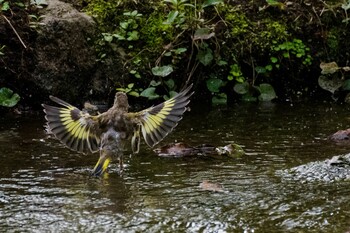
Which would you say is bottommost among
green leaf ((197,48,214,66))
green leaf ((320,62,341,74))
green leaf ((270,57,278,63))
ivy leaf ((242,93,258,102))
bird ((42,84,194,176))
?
bird ((42,84,194,176))

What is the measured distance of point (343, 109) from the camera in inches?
317

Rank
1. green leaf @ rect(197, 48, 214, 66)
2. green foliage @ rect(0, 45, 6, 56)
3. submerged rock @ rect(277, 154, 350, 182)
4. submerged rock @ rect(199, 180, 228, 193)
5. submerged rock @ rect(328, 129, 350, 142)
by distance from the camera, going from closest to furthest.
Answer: submerged rock @ rect(199, 180, 228, 193)
submerged rock @ rect(277, 154, 350, 182)
submerged rock @ rect(328, 129, 350, 142)
green foliage @ rect(0, 45, 6, 56)
green leaf @ rect(197, 48, 214, 66)

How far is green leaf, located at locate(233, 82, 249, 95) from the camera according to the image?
859cm

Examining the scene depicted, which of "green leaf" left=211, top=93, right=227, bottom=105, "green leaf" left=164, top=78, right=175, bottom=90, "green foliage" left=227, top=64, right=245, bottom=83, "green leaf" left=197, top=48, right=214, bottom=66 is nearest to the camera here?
"green leaf" left=164, top=78, right=175, bottom=90

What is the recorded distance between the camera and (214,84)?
848 centimetres

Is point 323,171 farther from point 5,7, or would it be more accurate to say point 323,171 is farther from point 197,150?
point 5,7

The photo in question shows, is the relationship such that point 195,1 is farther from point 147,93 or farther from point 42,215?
point 42,215

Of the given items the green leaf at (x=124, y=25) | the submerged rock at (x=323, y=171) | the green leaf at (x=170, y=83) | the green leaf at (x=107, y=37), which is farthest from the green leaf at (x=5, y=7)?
the submerged rock at (x=323, y=171)

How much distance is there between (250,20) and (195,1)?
0.90 metres

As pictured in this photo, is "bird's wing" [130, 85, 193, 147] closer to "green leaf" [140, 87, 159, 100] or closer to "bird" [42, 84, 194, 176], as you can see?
"bird" [42, 84, 194, 176]

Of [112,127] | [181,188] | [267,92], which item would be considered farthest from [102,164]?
[267,92]

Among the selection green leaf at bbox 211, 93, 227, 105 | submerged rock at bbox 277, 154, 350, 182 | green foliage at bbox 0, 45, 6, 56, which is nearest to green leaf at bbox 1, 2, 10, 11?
green foliage at bbox 0, 45, 6, 56

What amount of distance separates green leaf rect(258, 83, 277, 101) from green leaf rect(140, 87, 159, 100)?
146 centimetres

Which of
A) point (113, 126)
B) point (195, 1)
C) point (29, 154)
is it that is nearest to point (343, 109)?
point (195, 1)
